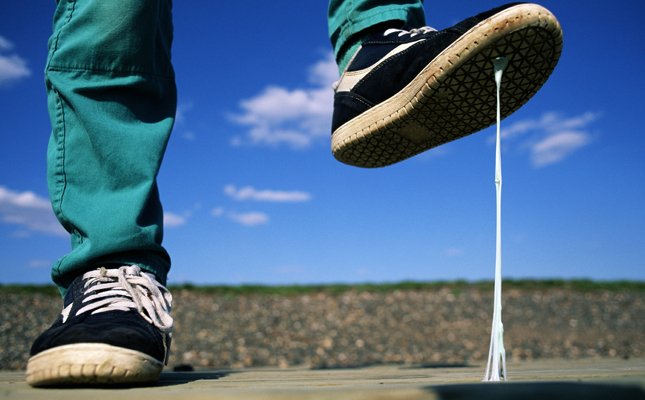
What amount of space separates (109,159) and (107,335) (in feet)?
1.41

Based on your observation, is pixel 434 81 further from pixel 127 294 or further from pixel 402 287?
pixel 402 287

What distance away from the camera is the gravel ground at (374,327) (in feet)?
14.8

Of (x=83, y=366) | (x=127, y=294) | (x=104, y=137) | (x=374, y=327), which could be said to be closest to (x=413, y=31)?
(x=104, y=137)

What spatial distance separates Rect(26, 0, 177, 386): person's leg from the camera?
0.96 m

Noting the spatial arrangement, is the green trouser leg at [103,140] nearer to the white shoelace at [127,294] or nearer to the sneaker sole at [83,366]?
the white shoelace at [127,294]

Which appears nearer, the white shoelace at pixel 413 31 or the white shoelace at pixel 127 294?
the white shoelace at pixel 127 294

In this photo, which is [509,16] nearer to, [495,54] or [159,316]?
[495,54]

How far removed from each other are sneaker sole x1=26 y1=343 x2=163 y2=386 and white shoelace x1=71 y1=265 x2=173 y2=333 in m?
0.15

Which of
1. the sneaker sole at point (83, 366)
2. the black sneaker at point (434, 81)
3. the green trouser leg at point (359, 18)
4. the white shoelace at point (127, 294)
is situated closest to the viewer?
the sneaker sole at point (83, 366)

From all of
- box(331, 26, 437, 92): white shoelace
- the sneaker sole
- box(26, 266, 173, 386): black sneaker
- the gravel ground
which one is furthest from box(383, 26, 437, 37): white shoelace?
the gravel ground

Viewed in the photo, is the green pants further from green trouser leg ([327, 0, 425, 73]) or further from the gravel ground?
the gravel ground

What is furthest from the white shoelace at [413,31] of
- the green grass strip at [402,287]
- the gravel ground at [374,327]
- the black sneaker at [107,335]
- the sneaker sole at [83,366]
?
the green grass strip at [402,287]

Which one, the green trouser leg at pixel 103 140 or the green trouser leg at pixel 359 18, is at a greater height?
the green trouser leg at pixel 359 18

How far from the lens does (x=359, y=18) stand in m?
1.48
